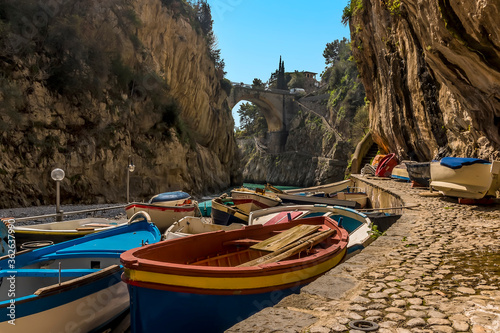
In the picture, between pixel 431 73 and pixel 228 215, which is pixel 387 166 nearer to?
pixel 431 73

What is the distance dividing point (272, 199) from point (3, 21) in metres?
14.4

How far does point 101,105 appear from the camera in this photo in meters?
18.5

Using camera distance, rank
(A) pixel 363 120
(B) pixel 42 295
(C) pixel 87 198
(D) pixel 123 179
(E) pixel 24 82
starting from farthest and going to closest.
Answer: (A) pixel 363 120 → (D) pixel 123 179 → (C) pixel 87 198 → (E) pixel 24 82 → (B) pixel 42 295

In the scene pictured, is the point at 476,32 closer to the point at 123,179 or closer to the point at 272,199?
the point at 272,199

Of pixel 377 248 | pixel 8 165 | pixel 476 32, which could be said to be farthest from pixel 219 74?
pixel 377 248

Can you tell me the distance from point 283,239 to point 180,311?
208cm

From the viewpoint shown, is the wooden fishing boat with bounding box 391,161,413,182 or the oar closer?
the oar

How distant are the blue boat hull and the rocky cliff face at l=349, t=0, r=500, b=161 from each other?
6954 mm

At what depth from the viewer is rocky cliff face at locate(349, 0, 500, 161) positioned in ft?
25.7

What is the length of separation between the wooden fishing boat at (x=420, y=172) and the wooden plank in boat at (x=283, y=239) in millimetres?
10208

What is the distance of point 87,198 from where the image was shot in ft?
56.3

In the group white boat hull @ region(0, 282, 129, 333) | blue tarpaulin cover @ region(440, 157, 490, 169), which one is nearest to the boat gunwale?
white boat hull @ region(0, 282, 129, 333)

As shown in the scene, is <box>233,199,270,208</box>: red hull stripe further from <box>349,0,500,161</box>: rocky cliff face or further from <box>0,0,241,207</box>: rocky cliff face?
<box>349,0,500,161</box>: rocky cliff face

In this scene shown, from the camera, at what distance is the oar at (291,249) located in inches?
178
